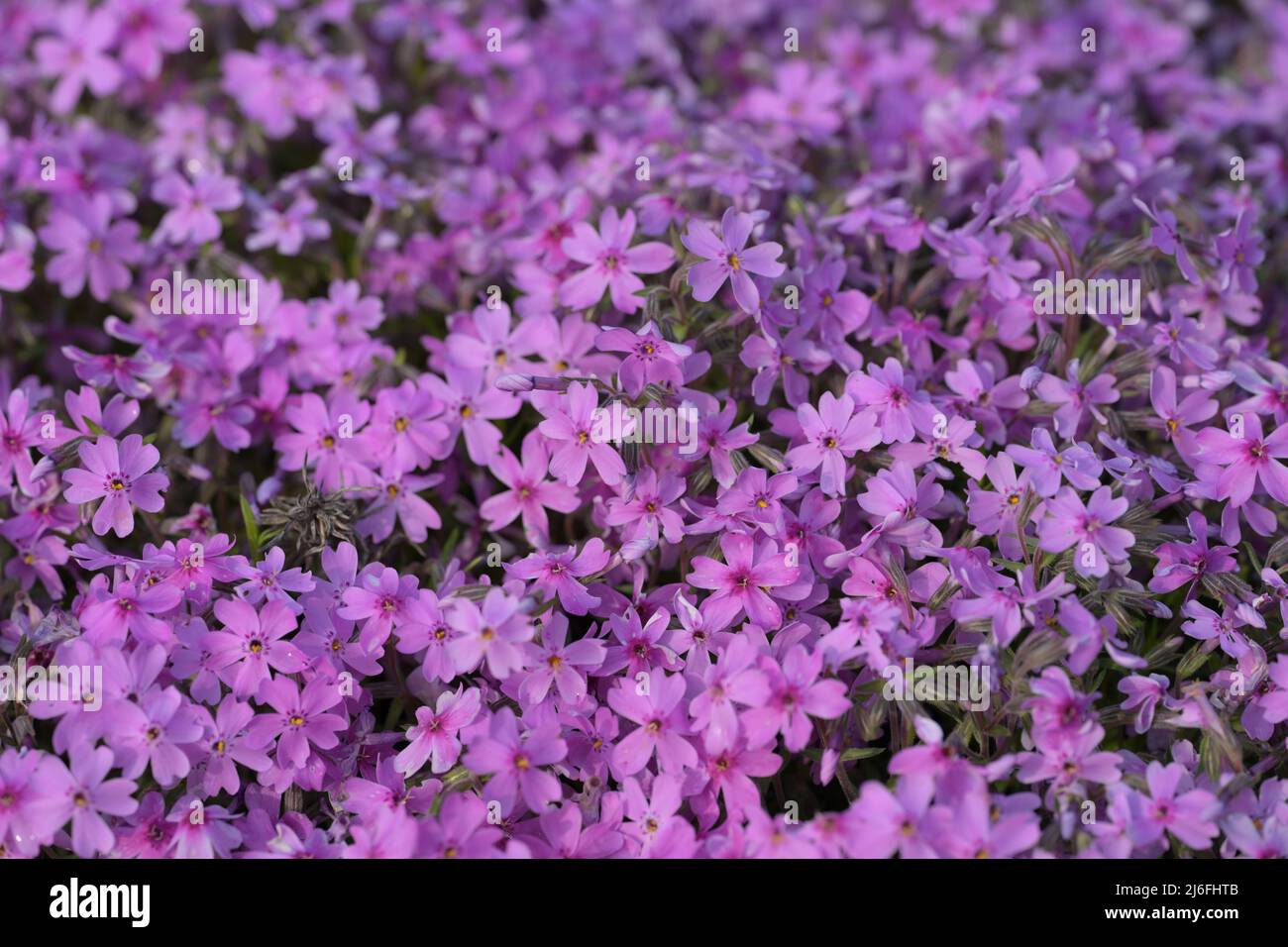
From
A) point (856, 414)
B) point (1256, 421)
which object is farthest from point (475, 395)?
point (1256, 421)

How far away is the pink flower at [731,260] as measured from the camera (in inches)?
76.8

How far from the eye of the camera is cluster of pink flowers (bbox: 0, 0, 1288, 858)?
67.6 inches

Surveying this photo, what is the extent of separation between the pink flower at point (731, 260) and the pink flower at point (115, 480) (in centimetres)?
99

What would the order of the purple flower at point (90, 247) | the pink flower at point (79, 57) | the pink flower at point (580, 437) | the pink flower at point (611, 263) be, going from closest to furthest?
the pink flower at point (580, 437) → the pink flower at point (611, 263) → the purple flower at point (90, 247) → the pink flower at point (79, 57)

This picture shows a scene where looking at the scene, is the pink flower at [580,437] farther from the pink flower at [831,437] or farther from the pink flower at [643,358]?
the pink flower at [831,437]

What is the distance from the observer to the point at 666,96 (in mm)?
2879

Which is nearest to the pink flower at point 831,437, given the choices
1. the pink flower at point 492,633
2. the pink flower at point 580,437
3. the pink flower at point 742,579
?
the pink flower at point 742,579

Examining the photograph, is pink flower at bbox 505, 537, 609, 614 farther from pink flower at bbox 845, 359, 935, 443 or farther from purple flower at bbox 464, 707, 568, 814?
pink flower at bbox 845, 359, 935, 443

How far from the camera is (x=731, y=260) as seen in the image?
6.48ft

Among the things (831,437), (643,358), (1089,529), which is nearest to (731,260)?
(643,358)

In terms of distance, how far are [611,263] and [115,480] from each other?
3.16ft

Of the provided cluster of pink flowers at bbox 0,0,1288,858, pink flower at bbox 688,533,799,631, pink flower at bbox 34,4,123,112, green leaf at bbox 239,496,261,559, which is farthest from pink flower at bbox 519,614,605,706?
pink flower at bbox 34,4,123,112

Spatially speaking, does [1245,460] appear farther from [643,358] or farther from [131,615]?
[131,615]
